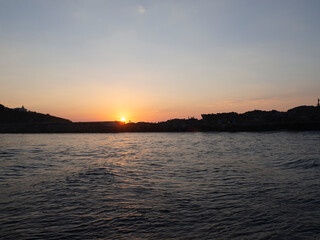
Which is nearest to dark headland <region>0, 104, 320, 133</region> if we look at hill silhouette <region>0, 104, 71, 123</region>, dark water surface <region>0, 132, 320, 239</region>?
hill silhouette <region>0, 104, 71, 123</region>

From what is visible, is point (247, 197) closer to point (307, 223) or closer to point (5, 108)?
point (307, 223)

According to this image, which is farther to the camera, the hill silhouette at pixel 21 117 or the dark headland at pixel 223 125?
A: the hill silhouette at pixel 21 117

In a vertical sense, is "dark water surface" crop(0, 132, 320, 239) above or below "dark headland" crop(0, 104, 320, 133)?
below

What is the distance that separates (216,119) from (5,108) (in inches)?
3392

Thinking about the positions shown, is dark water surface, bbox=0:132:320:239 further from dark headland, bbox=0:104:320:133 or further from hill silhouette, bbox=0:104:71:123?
hill silhouette, bbox=0:104:71:123

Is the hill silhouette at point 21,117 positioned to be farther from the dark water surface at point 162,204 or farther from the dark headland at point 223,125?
the dark water surface at point 162,204

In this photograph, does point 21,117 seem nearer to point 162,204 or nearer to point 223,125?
point 223,125

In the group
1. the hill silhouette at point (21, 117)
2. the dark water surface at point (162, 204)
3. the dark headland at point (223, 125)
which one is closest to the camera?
the dark water surface at point (162, 204)

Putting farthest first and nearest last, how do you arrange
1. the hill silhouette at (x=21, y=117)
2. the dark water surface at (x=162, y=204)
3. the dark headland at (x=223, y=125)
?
the hill silhouette at (x=21, y=117) → the dark headland at (x=223, y=125) → the dark water surface at (x=162, y=204)

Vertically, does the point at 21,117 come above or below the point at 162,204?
above

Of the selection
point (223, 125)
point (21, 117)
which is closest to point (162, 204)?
point (223, 125)

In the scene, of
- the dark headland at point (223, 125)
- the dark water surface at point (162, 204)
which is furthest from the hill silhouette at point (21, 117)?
the dark water surface at point (162, 204)

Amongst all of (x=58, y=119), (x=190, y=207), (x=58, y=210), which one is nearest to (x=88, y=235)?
(x=58, y=210)

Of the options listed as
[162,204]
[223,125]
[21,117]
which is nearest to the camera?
[162,204]
